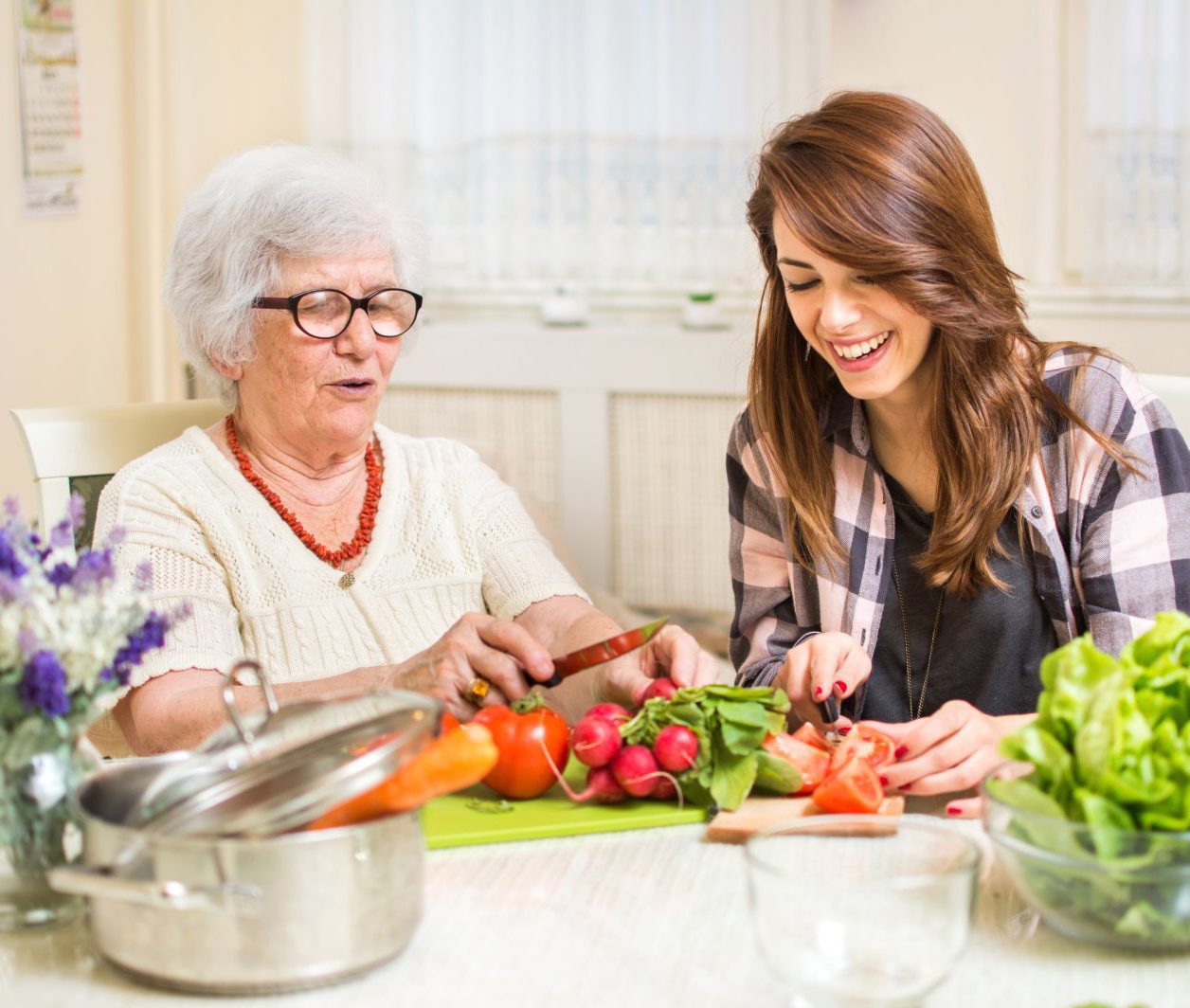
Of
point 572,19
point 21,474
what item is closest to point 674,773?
point 21,474

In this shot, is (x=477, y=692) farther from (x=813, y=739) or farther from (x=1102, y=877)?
(x=1102, y=877)

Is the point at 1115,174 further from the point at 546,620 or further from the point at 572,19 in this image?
the point at 546,620

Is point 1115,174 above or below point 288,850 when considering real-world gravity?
above

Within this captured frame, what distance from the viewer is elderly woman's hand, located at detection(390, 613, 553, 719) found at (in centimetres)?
157

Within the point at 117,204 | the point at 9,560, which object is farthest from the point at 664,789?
the point at 117,204

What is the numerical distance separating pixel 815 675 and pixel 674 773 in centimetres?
28

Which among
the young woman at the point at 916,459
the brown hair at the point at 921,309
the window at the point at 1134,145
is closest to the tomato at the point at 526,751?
the young woman at the point at 916,459

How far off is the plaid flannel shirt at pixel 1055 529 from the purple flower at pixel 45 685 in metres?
0.92

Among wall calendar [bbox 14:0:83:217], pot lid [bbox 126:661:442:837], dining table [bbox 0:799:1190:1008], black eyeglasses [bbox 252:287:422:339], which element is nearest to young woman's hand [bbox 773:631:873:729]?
dining table [bbox 0:799:1190:1008]

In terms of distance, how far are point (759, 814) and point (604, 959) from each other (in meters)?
0.28

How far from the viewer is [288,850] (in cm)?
93

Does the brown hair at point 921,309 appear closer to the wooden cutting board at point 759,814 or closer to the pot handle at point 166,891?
the wooden cutting board at point 759,814

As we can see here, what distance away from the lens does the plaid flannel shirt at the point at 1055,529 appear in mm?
1642

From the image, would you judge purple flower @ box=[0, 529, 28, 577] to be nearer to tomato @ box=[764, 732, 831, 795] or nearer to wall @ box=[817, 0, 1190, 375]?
tomato @ box=[764, 732, 831, 795]
